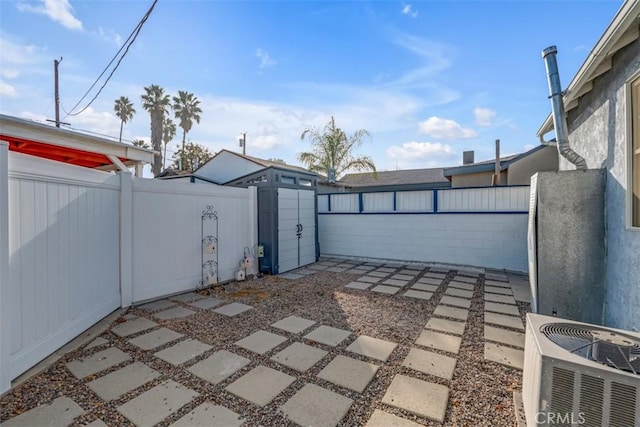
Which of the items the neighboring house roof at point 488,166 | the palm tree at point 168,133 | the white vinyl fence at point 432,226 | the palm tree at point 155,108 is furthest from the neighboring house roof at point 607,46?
the palm tree at point 168,133

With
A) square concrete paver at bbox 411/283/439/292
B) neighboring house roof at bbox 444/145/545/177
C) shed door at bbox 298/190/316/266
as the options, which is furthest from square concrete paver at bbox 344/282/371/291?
neighboring house roof at bbox 444/145/545/177

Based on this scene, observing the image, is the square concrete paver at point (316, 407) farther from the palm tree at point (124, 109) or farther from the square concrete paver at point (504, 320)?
the palm tree at point (124, 109)

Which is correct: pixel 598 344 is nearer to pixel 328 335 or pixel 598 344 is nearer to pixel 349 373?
pixel 349 373

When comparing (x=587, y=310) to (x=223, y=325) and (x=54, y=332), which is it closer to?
(x=223, y=325)

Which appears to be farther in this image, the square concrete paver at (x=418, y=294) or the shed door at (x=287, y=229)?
the shed door at (x=287, y=229)

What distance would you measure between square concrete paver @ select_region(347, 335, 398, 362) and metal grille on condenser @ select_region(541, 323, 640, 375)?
153cm

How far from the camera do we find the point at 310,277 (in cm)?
625

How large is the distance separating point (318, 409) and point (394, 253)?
20.1 feet

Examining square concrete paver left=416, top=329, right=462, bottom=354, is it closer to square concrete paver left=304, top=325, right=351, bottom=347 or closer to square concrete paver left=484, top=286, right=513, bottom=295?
square concrete paver left=304, top=325, right=351, bottom=347

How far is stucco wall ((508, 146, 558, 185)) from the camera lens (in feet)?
30.0

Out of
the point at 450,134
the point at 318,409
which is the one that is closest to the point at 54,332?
the point at 318,409

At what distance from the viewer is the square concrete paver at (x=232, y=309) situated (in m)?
4.05

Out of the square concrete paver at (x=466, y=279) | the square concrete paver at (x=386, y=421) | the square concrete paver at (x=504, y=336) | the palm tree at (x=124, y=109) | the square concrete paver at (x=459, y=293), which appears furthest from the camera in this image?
the palm tree at (x=124, y=109)

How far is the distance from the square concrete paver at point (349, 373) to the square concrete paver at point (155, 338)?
73.5 inches
